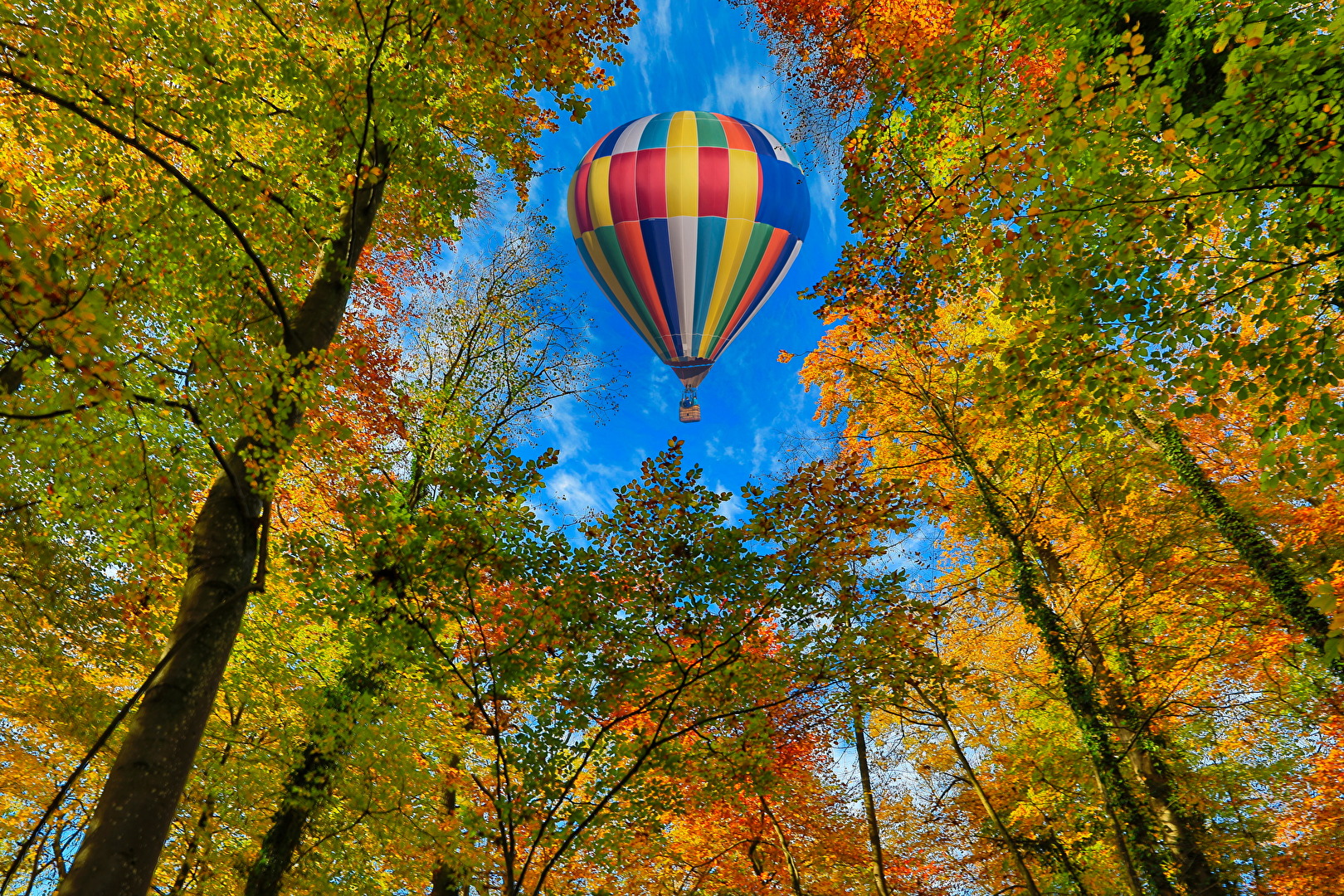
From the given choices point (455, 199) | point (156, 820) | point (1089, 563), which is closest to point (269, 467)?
point (156, 820)

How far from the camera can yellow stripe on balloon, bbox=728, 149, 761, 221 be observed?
79.2 ft

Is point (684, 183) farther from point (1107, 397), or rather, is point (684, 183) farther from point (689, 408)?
point (1107, 397)

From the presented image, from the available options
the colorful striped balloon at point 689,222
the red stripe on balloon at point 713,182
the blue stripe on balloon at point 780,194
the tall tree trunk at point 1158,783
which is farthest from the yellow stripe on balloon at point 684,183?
the tall tree trunk at point 1158,783

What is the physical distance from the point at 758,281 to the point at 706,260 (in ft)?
8.04

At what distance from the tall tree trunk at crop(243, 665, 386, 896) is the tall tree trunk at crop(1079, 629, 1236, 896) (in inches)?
374

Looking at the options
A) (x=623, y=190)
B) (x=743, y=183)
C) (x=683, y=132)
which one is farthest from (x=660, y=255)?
(x=683, y=132)

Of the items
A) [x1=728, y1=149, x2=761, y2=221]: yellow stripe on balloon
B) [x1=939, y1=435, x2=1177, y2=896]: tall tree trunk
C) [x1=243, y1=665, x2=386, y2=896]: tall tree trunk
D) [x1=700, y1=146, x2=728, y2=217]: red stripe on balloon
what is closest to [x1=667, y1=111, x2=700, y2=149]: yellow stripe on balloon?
[x1=700, y1=146, x2=728, y2=217]: red stripe on balloon

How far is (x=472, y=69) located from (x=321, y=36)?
2131mm

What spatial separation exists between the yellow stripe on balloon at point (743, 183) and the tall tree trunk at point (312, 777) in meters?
20.7

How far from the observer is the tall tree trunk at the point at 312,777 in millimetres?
7719

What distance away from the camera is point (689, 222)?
2419cm

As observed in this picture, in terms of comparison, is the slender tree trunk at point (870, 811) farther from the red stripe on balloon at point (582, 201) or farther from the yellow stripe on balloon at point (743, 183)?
the red stripe on balloon at point (582, 201)

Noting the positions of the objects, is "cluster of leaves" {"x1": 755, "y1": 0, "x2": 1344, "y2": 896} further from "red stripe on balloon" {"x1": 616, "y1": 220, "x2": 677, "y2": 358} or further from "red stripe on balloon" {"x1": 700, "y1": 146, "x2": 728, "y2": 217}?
"red stripe on balloon" {"x1": 616, "y1": 220, "x2": 677, "y2": 358}

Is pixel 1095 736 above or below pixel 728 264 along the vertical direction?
below
